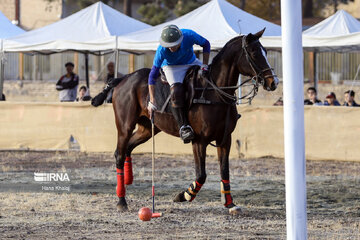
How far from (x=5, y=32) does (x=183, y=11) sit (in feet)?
58.2

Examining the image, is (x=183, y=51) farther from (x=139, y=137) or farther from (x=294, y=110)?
(x=294, y=110)

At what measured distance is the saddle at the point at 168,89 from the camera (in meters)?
9.90

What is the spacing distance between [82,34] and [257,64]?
13.2 metres

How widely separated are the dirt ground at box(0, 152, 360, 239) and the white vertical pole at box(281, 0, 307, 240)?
7.14ft

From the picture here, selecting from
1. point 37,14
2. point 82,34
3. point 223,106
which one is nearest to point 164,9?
point 37,14

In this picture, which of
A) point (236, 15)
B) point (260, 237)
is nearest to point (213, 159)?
point (236, 15)

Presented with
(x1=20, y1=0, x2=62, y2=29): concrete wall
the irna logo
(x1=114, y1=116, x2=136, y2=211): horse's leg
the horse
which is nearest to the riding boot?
the horse

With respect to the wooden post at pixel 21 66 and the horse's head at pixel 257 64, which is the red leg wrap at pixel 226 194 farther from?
the wooden post at pixel 21 66

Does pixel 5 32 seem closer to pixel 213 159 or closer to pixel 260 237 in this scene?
pixel 213 159

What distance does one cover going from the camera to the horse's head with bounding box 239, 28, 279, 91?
30.5ft

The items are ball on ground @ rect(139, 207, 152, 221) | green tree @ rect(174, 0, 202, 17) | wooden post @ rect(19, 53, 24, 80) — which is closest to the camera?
ball on ground @ rect(139, 207, 152, 221)

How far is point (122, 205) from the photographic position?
397 inches

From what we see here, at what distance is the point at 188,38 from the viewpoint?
9.84m

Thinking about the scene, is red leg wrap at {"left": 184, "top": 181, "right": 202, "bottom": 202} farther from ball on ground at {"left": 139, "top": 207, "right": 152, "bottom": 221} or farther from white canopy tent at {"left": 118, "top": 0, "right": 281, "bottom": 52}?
white canopy tent at {"left": 118, "top": 0, "right": 281, "bottom": 52}
